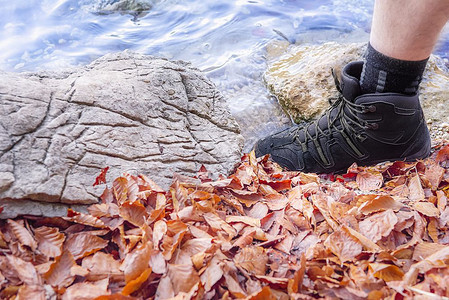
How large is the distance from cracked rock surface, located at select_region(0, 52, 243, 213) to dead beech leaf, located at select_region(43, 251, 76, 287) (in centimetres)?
35

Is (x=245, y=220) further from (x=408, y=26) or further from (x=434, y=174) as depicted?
(x=408, y=26)

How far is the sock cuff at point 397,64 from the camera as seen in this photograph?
185 cm

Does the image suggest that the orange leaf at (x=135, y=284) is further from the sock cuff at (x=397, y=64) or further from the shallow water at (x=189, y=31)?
the shallow water at (x=189, y=31)

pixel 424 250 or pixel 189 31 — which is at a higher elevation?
pixel 424 250

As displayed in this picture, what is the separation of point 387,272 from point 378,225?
0.95 ft

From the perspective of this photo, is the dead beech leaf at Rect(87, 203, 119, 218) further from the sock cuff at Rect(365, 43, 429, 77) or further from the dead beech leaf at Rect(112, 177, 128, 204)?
the sock cuff at Rect(365, 43, 429, 77)

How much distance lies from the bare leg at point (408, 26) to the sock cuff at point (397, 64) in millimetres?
21

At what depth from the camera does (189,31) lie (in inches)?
194

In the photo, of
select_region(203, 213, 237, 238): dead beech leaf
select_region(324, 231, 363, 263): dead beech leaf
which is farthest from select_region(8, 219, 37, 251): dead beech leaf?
select_region(324, 231, 363, 263): dead beech leaf

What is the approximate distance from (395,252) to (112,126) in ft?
4.86

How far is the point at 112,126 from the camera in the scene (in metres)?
1.89

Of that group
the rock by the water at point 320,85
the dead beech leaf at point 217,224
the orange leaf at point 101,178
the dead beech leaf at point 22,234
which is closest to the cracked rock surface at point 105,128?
the orange leaf at point 101,178

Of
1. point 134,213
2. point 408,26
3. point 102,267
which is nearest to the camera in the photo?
point 102,267

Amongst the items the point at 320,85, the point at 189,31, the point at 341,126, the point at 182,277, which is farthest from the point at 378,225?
the point at 189,31
